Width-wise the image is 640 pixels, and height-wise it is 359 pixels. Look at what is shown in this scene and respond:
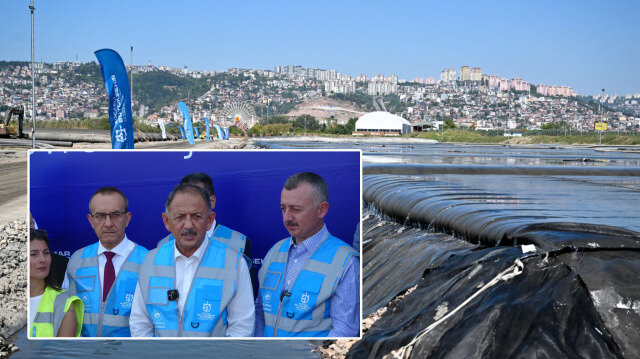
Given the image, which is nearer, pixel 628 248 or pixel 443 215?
pixel 628 248

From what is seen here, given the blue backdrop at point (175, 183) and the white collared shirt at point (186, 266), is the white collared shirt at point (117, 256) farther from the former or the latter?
the white collared shirt at point (186, 266)

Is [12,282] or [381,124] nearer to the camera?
[12,282]

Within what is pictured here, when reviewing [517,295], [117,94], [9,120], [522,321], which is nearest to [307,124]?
[9,120]

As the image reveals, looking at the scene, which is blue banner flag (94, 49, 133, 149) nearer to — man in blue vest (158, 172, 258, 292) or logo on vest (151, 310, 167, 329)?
man in blue vest (158, 172, 258, 292)

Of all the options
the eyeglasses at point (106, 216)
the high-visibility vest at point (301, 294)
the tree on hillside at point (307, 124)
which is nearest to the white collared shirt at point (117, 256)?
the eyeglasses at point (106, 216)

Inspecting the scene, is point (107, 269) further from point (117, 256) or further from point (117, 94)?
point (117, 94)

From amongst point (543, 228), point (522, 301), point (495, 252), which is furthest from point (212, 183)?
point (543, 228)

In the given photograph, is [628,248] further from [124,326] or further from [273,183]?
[124,326]
